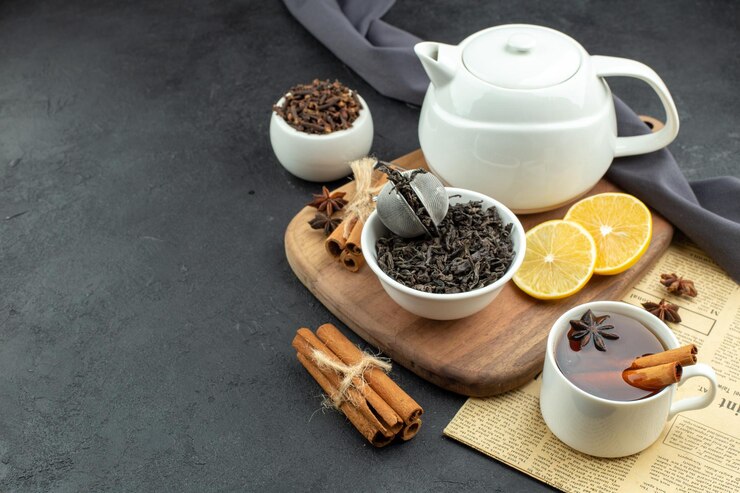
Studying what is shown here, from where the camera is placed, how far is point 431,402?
183 centimetres

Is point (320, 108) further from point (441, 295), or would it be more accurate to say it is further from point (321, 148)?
point (441, 295)

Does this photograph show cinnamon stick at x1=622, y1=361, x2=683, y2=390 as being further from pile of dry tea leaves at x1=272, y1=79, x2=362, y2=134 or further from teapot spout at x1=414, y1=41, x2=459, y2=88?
pile of dry tea leaves at x1=272, y1=79, x2=362, y2=134

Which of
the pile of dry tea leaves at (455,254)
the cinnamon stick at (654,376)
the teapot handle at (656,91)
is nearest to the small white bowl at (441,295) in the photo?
the pile of dry tea leaves at (455,254)

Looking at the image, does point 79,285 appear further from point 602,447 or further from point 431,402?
point 602,447

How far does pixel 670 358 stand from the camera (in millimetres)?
1543

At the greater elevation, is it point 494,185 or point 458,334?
point 494,185

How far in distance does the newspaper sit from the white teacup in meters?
0.04

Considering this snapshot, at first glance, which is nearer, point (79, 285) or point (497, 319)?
point (497, 319)

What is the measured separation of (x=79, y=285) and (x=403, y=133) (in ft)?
3.66

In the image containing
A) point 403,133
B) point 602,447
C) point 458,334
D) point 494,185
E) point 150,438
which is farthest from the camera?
point 403,133

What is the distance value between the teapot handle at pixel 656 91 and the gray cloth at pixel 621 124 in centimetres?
5

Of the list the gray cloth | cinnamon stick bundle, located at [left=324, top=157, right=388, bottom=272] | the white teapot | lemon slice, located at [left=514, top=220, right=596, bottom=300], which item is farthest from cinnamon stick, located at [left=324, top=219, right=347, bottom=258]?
the gray cloth

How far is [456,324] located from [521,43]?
0.73m

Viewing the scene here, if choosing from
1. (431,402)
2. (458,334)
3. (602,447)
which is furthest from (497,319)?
(602,447)
